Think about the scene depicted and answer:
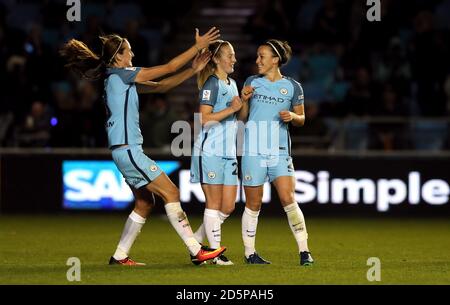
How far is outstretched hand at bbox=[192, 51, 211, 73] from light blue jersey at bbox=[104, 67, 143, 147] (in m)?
0.59

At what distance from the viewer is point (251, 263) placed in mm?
10523

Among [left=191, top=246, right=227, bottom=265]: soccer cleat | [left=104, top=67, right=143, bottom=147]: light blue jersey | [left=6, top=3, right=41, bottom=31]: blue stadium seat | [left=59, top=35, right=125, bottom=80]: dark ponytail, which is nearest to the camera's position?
[left=191, top=246, right=227, bottom=265]: soccer cleat

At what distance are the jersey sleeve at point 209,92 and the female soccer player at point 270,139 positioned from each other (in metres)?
0.28

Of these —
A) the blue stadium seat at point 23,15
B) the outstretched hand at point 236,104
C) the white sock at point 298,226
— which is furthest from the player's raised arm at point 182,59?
the blue stadium seat at point 23,15

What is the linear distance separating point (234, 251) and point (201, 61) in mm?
2599

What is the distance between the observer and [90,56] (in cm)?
1027

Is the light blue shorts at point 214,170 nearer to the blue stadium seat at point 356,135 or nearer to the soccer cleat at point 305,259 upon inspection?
the soccer cleat at point 305,259

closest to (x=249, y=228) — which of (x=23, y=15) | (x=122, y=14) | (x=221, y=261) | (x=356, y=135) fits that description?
(x=221, y=261)

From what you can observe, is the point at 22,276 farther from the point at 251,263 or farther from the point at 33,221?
the point at 33,221

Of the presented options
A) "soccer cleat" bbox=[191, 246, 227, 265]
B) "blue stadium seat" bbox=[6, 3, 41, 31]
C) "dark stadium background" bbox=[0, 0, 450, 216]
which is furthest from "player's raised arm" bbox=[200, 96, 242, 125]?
"blue stadium seat" bbox=[6, 3, 41, 31]

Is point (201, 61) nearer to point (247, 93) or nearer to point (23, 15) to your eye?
point (247, 93)

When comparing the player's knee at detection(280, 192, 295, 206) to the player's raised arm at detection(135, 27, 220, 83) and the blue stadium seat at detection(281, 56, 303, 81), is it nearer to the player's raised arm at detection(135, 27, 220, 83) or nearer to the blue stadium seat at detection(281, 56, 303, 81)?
the player's raised arm at detection(135, 27, 220, 83)

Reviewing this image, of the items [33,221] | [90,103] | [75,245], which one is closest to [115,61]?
[75,245]

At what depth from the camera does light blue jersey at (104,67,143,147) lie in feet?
33.3
